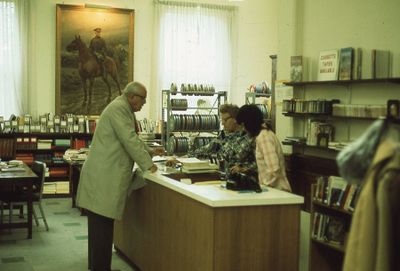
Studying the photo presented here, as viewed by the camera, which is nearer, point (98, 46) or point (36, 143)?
point (36, 143)

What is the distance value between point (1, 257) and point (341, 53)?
434 cm

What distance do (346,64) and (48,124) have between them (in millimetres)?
6245

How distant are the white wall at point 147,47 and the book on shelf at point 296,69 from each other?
16.7ft

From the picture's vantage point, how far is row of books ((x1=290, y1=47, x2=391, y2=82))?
5660 mm

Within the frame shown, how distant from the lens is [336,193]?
5.23 m

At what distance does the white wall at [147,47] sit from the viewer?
10.8 metres

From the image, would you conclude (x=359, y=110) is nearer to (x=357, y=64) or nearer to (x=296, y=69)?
(x=357, y=64)

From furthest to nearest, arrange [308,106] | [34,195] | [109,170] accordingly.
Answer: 1. [34,195]
2. [308,106]
3. [109,170]

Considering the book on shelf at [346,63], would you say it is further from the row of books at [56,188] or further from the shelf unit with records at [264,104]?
the row of books at [56,188]

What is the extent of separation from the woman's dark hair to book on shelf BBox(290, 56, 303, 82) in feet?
5.25

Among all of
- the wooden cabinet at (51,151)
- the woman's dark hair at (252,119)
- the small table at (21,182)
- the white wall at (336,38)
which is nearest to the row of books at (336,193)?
the white wall at (336,38)

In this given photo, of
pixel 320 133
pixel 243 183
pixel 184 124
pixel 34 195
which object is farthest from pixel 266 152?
pixel 184 124

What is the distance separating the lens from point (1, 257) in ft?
20.2

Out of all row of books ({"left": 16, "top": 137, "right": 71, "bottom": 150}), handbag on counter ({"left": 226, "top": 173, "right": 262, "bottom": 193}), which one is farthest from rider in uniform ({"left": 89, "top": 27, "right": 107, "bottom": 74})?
handbag on counter ({"left": 226, "top": 173, "right": 262, "bottom": 193})
